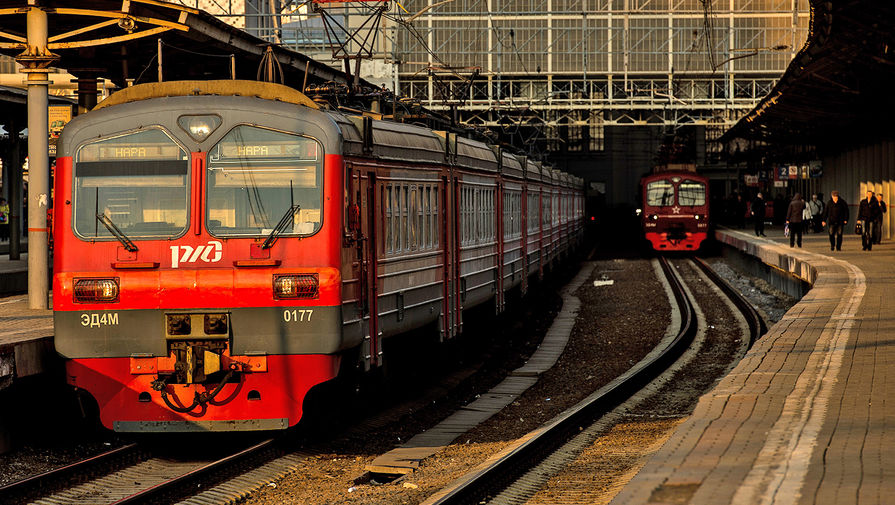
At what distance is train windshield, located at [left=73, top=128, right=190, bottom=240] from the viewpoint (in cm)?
979

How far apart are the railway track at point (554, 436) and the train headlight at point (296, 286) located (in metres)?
1.93

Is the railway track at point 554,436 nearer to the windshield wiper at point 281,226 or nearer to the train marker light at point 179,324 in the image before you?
the windshield wiper at point 281,226

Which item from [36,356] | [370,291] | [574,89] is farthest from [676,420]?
[574,89]

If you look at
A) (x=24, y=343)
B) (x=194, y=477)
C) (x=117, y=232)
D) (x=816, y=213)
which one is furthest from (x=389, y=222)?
(x=816, y=213)

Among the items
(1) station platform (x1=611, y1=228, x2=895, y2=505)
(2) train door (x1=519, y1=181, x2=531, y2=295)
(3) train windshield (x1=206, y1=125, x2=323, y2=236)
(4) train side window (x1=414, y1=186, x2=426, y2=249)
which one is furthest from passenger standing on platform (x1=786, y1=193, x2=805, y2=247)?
Answer: (3) train windshield (x1=206, y1=125, x2=323, y2=236)

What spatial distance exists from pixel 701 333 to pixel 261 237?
38.8 ft

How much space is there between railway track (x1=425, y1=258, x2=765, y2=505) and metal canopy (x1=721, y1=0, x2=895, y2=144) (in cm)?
487

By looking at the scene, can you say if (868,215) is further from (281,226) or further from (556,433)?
(281,226)

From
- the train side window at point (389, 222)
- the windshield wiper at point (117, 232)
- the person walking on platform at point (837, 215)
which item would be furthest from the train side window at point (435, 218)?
the person walking on platform at point (837, 215)

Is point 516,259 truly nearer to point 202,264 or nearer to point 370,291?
point 370,291

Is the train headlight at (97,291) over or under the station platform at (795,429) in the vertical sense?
over

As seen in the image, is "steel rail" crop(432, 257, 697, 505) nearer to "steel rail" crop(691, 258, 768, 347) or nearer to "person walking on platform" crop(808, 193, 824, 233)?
"steel rail" crop(691, 258, 768, 347)

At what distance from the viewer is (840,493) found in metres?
5.81

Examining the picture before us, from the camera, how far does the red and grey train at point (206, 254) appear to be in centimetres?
956
